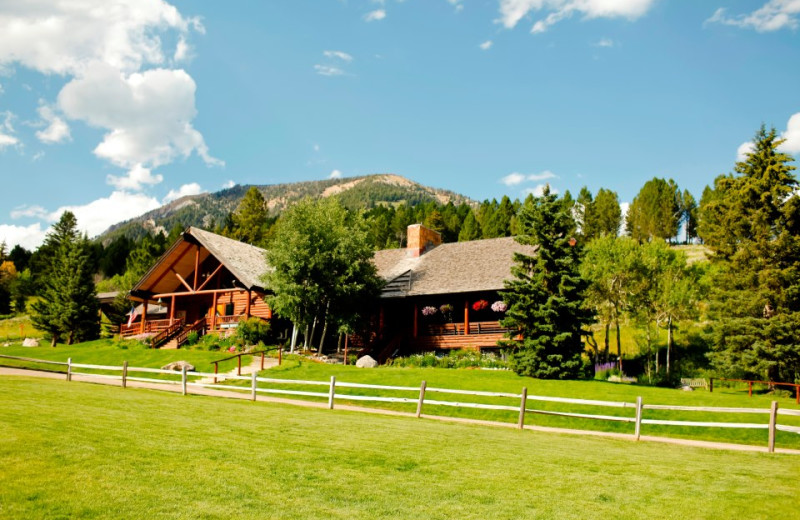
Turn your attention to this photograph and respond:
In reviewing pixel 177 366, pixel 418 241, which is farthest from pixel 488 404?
pixel 418 241

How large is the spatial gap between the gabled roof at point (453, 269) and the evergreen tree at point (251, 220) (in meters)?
45.2

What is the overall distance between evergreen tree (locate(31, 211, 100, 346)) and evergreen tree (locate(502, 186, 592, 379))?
33.2 m

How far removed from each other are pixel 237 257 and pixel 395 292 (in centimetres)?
1115

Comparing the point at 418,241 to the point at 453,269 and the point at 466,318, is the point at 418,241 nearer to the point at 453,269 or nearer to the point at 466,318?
the point at 453,269

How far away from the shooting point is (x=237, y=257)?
125ft

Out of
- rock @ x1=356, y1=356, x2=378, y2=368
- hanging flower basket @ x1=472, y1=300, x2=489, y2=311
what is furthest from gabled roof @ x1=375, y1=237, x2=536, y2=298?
rock @ x1=356, y1=356, x2=378, y2=368

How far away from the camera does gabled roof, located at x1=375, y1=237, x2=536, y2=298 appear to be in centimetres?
3375

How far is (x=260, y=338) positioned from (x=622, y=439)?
23486 millimetres

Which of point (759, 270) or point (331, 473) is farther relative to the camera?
point (759, 270)

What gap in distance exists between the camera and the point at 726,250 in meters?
30.3

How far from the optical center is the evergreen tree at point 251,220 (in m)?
82.0

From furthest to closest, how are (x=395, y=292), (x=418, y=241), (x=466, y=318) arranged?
(x=418, y=241)
(x=395, y=292)
(x=466, y=318)

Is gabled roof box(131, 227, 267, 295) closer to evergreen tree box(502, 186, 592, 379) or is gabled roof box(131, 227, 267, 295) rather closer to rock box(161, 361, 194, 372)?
rock box(161, 361, 194, 372)

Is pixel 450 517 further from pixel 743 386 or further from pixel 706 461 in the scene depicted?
pixel 743 386
